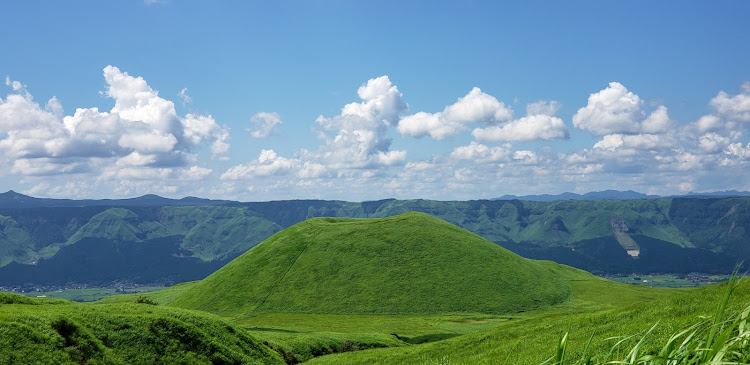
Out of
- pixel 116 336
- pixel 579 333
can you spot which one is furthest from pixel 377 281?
pixel 579 333

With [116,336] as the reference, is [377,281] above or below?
below

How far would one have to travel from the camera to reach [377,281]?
17038 centimetres

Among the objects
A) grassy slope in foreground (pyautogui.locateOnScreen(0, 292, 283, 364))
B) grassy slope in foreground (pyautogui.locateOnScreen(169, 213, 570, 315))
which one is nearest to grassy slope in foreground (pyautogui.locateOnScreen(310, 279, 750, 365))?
grassy slope in foreground (pyautogui.locateOnScreen(0, 292, 283, 364))

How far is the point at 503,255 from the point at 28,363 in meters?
176

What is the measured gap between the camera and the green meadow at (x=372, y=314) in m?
40.4

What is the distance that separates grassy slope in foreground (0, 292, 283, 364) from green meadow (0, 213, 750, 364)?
140 millimetres

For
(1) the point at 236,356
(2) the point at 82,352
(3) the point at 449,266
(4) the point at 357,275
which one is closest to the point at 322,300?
(4) the point at 357,275

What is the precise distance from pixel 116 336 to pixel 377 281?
408 ft

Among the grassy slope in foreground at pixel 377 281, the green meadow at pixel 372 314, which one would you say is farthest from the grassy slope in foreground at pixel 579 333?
the grassy slope in foreground at pixel 377 281

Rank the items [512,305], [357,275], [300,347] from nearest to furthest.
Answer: [300,347] < [512,305] < [357,275]

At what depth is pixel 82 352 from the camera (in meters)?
44.4

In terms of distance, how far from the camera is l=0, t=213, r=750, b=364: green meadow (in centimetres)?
4041

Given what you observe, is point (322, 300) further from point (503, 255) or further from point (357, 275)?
point (503, 255)

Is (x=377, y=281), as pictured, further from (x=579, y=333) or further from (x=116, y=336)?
(x=579, y=333)
